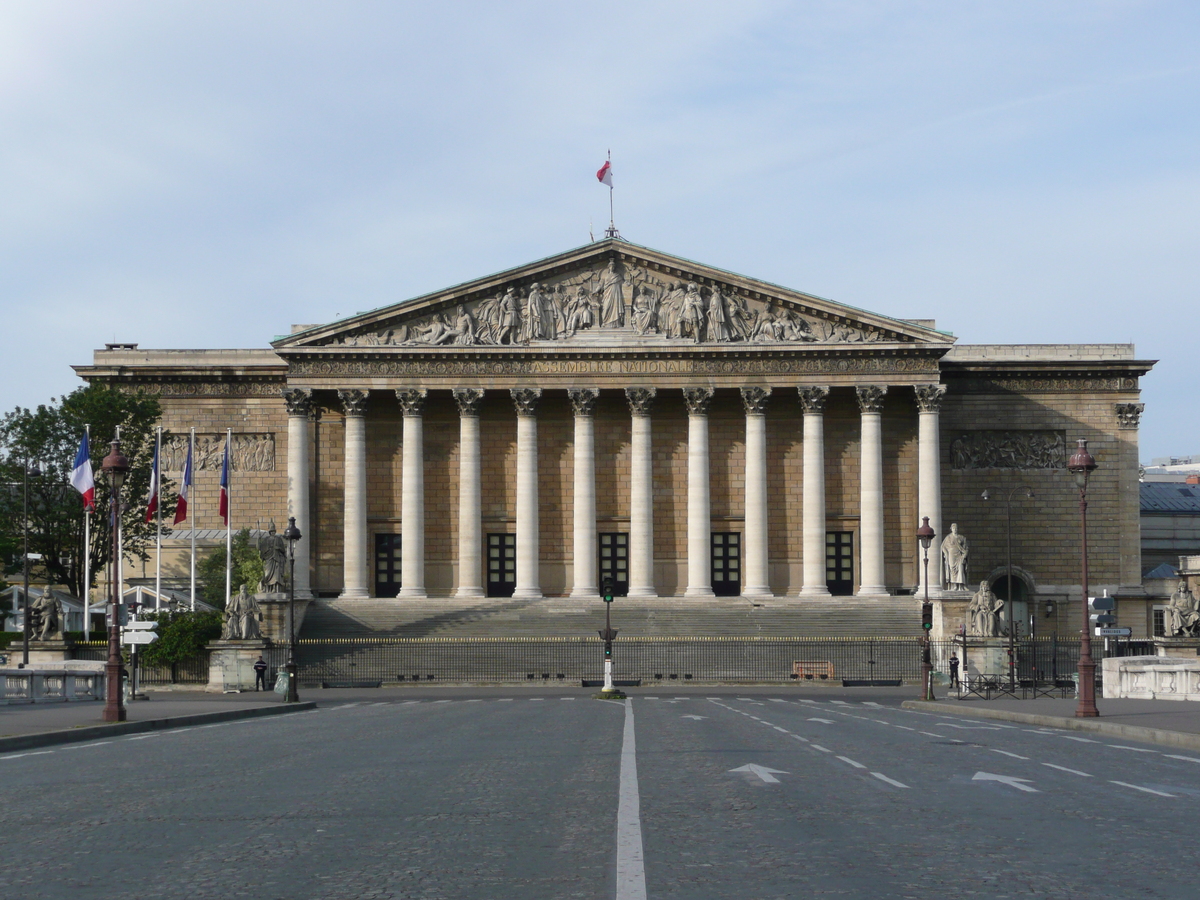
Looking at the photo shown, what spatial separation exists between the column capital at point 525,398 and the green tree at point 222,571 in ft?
48.2

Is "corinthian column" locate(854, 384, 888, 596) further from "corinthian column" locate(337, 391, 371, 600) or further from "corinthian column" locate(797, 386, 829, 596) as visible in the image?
"corinthian column" locate(337, 391, 371, 600)

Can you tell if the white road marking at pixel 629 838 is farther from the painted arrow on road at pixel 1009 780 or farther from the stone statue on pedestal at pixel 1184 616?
the stone statue on pedestal at pixel 1184 616

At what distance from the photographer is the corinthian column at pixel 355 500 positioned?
7012 cm

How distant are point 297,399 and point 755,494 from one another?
2139 centimetres

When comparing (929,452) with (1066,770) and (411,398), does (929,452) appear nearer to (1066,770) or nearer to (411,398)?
(411,398)

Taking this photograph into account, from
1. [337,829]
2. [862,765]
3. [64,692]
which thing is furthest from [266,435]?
[337,829]

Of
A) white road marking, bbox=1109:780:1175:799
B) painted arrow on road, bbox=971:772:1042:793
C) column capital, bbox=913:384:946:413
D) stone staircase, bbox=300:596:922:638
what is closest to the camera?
white road marking, bbox=1109:780:1175:799

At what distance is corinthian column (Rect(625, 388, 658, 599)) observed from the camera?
69812 mm

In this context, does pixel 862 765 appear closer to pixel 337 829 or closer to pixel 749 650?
pixel 337 829

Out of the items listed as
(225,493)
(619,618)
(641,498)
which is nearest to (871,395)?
(641,498)

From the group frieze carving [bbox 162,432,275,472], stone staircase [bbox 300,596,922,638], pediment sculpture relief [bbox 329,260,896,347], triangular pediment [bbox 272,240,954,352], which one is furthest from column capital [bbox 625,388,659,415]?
frieze carving [bbox 162,432,275,472]

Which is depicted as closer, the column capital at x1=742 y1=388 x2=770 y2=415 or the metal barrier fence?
the metal barrier fence

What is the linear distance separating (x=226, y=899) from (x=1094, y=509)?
71.0m

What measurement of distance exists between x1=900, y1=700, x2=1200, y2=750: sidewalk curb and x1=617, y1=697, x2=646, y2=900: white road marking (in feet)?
31.8
